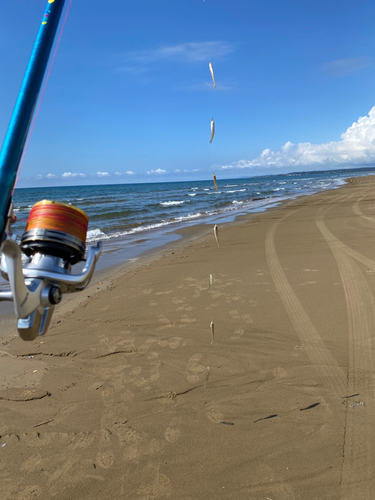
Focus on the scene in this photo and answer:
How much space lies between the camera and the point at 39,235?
1.76 meters

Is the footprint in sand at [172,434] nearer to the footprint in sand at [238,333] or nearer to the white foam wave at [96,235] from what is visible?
the footprint in sand at [238,333]

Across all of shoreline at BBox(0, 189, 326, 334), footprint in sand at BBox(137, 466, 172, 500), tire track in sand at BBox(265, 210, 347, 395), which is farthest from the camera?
shoreline at BBox(0, 189, 326, 334)

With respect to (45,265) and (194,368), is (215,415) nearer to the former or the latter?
(194,368)

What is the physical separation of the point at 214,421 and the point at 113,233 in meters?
12.2

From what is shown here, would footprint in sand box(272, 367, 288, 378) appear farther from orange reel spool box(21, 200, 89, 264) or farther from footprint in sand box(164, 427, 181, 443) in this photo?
orange reel spool box(21, 200, 89, 264)

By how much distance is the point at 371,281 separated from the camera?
17.7ft

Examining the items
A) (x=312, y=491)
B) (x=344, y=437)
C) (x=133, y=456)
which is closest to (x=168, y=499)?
(x=133, y=456)

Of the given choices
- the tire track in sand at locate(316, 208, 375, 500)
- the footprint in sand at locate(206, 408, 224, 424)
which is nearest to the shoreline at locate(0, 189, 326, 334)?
the footprint in sand at locate(206, 408, 224, 424)

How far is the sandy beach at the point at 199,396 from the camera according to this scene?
2271 mm

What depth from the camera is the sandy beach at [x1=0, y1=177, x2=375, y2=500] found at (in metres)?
2.27

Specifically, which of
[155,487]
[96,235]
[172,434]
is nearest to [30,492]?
[155,487]

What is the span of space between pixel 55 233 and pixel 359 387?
2715 millimetres

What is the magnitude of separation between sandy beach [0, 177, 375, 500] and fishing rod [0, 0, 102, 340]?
4.44 feet

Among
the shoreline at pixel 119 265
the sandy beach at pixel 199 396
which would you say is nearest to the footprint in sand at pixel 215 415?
the sandy beach at pixel 199 396
